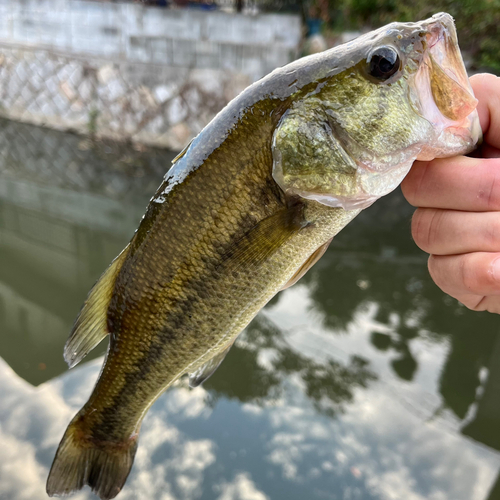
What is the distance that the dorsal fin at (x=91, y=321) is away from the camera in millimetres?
1491

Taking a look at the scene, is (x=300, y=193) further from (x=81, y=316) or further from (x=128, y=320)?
(x=81, y=316)

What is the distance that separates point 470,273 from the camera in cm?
126

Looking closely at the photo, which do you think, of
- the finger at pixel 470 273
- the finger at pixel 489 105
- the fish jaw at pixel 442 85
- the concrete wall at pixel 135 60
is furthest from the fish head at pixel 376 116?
the concrete wall at pixel 135 60

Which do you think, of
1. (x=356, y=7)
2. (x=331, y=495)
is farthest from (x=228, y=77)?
(x=331, y=495)

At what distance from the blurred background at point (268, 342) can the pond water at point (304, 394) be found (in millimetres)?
12

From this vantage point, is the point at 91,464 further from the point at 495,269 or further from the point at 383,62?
the point at 383,62

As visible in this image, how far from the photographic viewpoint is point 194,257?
1.35 metres

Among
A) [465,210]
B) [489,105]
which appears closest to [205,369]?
[465,210]

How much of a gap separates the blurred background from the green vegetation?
3 centimetres

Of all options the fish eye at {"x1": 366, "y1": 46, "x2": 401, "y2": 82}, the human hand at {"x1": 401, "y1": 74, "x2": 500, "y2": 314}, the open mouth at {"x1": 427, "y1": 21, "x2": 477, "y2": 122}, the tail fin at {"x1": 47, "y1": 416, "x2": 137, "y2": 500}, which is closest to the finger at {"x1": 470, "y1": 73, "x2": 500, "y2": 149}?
the human hand at {"x1": 401, "y1": 74, "x2": 500, "y2": 314}

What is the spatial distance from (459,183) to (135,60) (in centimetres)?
899

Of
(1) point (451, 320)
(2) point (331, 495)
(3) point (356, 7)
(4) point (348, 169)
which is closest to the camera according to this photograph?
(4) point (348, 169)

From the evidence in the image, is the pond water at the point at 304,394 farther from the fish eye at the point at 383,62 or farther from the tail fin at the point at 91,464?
the fish eye at the point at 383,62

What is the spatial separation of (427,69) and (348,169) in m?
0.33
